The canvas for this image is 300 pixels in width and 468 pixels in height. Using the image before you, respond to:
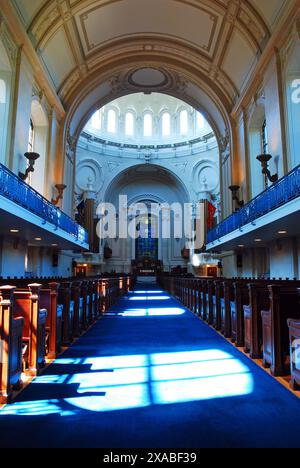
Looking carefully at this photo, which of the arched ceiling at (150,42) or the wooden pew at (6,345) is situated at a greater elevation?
the arched ceiling at (150,42)

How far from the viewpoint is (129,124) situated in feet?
100

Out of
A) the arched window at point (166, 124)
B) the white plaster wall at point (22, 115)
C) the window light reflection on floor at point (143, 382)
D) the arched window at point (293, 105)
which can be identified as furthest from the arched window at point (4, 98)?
the arched window at point (166, 124)

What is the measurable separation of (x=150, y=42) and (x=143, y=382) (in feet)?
55.0

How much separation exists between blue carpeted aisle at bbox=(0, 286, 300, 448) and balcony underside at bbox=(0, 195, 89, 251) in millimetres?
4656

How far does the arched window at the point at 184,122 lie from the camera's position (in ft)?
97.8

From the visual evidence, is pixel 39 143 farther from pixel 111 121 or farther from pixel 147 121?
pixel 147 121

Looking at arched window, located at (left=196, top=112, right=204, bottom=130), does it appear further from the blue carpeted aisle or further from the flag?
the blue carpeted aisle

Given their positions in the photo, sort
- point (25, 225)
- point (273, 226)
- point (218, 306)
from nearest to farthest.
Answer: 1. point (218, 306)
2. point (273, 226)
3. point (25, 225)

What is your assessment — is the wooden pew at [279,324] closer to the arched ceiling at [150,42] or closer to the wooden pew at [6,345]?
the wooden pew at [6,345]

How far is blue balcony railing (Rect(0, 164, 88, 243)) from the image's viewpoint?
8609mm

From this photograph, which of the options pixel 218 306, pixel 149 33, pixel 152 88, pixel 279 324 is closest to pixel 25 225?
pixel 218 306

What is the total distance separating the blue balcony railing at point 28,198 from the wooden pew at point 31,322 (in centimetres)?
478

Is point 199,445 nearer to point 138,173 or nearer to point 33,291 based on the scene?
point 33,291
